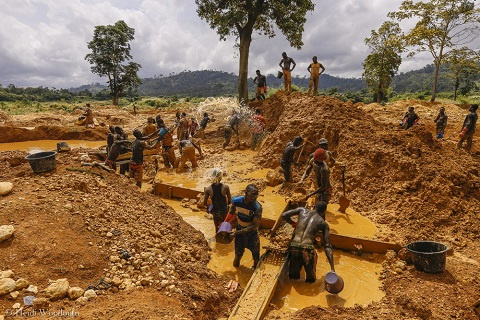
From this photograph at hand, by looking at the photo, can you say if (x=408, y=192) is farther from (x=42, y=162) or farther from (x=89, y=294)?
(x=42, y=162)

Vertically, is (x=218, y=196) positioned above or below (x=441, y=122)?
below

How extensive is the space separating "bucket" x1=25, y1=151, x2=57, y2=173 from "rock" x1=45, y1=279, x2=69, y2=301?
3182 mm

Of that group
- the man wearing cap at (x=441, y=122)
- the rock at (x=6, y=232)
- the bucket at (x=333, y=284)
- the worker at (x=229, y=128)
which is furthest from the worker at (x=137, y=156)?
the man wearing cap at (x=441, y=122)

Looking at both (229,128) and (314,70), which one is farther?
(229,128)

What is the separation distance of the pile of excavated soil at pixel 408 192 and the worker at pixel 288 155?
1.19 meters

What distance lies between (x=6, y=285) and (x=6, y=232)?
868 millimetres

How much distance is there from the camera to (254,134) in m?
13.5

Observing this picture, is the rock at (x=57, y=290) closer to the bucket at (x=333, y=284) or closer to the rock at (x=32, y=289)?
the rock at (x=32, y=289)

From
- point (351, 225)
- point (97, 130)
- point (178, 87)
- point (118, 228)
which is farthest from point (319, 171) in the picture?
point (178, 87)

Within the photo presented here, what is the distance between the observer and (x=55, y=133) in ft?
56.5

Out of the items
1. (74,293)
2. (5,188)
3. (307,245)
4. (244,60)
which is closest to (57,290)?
(74,293)

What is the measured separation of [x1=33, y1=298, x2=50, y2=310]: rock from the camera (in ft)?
10.3

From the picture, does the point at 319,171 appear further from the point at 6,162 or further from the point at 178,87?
the point at 178,87

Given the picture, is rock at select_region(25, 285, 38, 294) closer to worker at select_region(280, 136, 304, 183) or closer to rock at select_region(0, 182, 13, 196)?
rock at select_region(0, 182, 13, 196)
